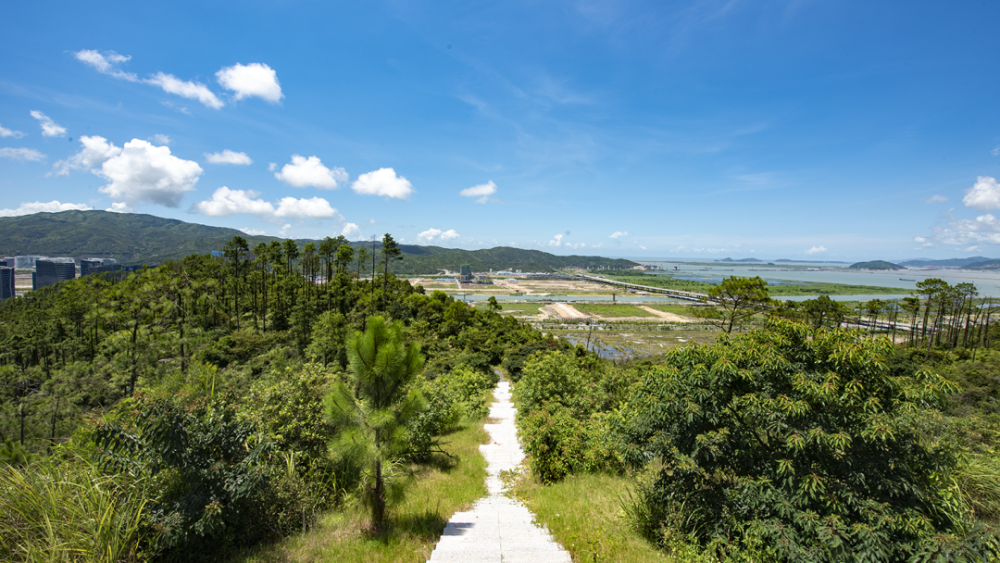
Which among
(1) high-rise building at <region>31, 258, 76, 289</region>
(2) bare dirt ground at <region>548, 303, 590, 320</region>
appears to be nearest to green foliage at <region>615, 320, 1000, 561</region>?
(2) bare dirt ground at <region>548, 303, 590, 320</region>

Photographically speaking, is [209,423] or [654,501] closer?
[209,423]

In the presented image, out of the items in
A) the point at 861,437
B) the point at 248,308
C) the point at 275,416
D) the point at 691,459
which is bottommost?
the point at 248,308

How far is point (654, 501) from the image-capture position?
5.61 meters

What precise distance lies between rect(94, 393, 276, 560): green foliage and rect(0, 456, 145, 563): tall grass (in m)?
0.22

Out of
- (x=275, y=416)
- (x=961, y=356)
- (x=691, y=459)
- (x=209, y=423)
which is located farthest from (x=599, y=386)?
(x=961, y=356)

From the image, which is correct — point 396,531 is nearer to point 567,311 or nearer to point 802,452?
point 802,452

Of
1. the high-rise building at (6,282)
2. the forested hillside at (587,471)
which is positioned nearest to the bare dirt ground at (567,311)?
the forested hillside at (587,471)

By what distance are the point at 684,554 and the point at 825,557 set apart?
155 cm

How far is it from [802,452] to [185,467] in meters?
7.47

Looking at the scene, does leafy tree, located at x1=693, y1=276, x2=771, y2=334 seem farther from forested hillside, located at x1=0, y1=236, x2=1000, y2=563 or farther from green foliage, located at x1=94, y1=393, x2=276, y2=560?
green foliage, located at x1=94, y1=393, x2=276, y2=560

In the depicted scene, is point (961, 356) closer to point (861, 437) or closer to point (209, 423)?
point (861, 437)

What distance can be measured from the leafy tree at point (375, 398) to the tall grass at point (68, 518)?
2263 mm

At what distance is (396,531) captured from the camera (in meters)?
5.82

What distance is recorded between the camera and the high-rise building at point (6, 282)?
6260cm
